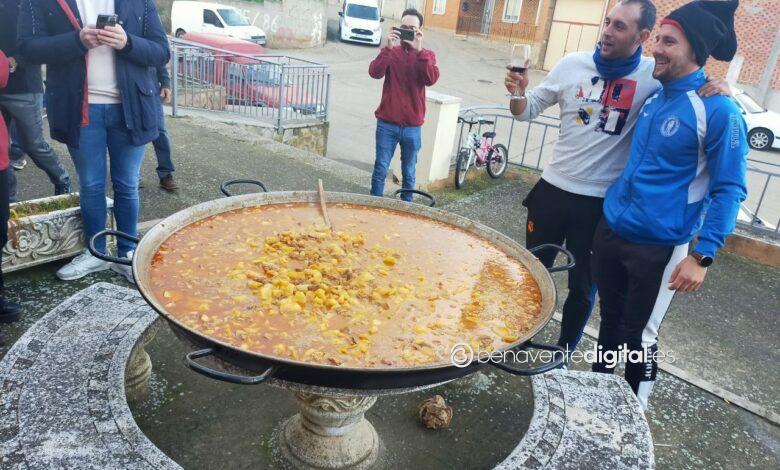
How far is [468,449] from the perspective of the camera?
3.26m

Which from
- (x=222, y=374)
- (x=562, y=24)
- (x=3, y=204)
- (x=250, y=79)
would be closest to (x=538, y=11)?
(x=562, y=24)

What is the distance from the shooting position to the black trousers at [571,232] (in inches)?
135

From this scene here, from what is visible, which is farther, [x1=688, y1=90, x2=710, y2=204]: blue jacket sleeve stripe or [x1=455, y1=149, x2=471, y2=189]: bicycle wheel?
[x1=455, y1=149, x2=471, y2=189]: bicycle wheel

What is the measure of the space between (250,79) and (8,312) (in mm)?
7408

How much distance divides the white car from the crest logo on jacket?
1461 centimetres

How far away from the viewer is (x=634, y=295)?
9.97 ft

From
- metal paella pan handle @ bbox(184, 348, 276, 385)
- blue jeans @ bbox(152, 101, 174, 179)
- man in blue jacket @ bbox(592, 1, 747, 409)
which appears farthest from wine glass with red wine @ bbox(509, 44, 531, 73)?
blue jeans @ bbox(152, 101, 174, 179)

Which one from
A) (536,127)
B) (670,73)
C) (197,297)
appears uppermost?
(670,73)

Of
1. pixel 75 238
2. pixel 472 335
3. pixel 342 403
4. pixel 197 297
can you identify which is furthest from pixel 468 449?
pixel 75 238

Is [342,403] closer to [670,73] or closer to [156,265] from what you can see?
[156,265]

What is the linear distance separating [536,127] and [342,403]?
14.6 m

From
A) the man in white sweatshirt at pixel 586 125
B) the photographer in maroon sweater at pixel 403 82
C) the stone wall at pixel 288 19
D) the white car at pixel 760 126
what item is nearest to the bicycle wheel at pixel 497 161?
the photographer in maroon sweater at pixel 403 82

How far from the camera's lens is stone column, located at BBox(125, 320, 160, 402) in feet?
10.2

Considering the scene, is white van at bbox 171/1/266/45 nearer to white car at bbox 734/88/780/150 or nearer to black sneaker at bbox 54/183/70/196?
white car at bbox 734/88/780/150
